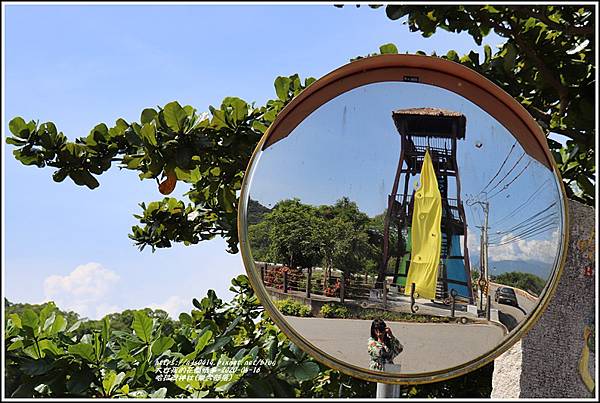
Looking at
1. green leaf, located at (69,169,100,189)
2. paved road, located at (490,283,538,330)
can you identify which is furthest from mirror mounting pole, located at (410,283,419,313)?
green leaf, located at (69,169,100,189)

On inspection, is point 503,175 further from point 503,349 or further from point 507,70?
point 507,70

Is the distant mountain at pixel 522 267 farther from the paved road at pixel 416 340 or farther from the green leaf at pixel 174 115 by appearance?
the green leaf at pixel 174 115

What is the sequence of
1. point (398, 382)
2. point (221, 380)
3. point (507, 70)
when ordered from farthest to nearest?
point (507, 70)
point (221, 380)
point (398, 382)

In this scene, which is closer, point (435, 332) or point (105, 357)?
point (435, 332)

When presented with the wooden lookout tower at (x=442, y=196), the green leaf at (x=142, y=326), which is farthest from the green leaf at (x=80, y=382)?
the wooden lookout tower at (x=442, y=196)

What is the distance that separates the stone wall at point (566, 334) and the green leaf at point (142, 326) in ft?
2.41

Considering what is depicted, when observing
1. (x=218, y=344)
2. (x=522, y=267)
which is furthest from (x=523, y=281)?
(x=218, y=344)

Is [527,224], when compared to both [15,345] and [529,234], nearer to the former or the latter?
[529,234]

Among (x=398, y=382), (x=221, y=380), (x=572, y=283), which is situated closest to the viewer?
(x=398, y=382)

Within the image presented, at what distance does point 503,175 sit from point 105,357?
78 cm

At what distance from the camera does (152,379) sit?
3.46 ft

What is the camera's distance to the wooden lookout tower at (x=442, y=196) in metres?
0.80

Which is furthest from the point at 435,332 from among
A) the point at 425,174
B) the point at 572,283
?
the point at 572,283

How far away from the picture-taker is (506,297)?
0.81 meters
